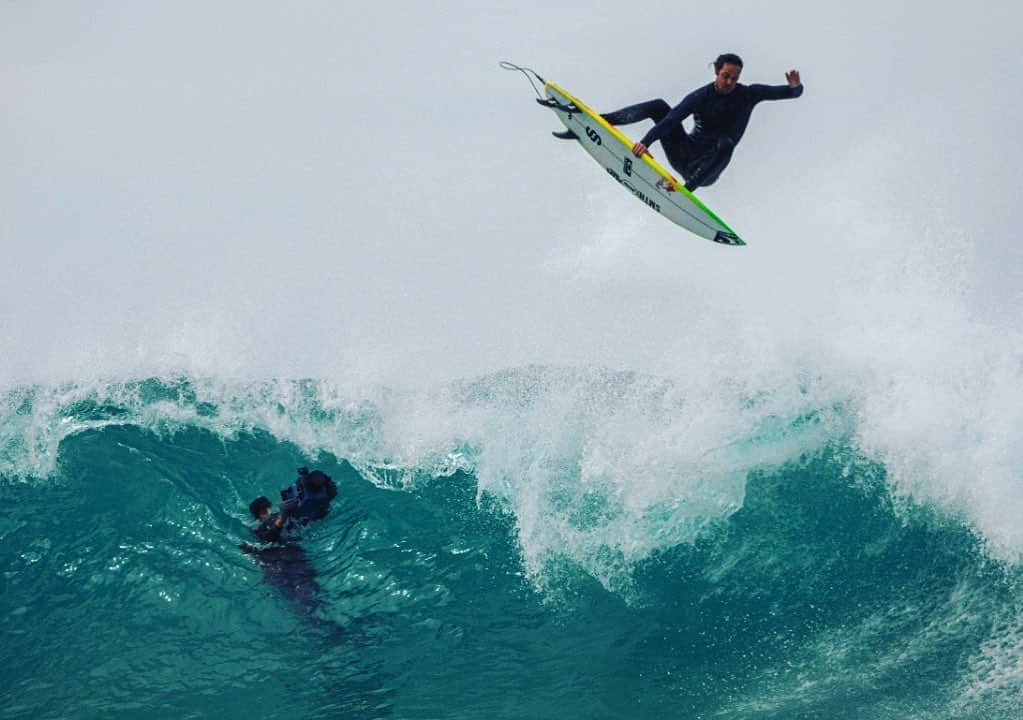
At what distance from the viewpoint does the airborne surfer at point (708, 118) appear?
7105mm

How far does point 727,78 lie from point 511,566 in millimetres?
4612

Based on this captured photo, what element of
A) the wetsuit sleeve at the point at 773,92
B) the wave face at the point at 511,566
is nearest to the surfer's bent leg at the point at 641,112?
the wetsuit sleeve at the point at 773,92

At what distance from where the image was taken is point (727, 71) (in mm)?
6938

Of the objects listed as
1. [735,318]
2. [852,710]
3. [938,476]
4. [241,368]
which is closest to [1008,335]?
[938,476]

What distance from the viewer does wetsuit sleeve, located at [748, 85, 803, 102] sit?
23.3ft

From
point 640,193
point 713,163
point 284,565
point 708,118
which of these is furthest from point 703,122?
point 284,565

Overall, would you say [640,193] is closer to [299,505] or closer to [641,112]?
[641,112]

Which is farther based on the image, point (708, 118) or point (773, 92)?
point (708, 118)

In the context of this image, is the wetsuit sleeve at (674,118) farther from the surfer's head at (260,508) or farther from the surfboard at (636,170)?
the surfer's head at (260,508)

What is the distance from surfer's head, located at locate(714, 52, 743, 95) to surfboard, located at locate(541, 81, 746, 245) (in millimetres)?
921

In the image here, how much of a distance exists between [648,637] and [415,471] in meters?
3.35

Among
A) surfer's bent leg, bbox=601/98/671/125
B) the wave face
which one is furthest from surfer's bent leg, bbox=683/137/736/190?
the wave face

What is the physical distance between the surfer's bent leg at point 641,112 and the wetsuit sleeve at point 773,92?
73 centimetres

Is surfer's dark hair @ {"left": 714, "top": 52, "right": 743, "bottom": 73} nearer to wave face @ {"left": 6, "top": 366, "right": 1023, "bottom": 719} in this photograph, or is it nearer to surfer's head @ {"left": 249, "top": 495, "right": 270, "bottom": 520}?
wave face @ {"left": 6, "top": 366, "right": 1023, "bottom": 719}
